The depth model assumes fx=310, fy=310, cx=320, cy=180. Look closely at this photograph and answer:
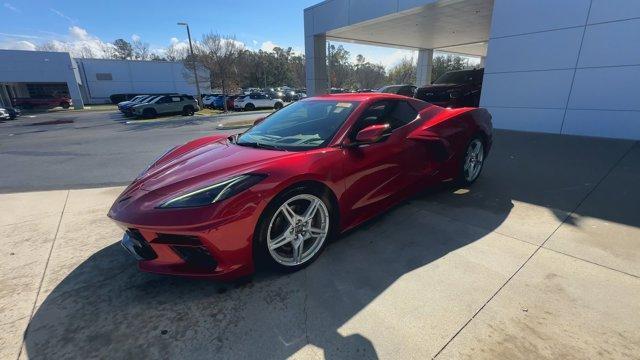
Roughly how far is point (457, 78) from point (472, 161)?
286 inches

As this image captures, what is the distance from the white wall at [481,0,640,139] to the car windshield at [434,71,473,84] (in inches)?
52.6

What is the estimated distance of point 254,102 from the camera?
24.7 meters

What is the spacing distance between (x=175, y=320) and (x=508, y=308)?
219 cm

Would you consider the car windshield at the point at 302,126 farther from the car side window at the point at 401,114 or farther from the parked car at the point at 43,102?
the parked car at the point at 43,102

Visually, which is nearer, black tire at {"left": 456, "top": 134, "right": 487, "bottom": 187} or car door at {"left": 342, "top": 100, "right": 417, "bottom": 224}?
car door at {"left": 342, "top": 100, "right": 417, "bottom": 224}

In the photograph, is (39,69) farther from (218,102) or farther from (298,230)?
(298,230)

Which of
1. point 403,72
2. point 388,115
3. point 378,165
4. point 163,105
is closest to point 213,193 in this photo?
point 378,165

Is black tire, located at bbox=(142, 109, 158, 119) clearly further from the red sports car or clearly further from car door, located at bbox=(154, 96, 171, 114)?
the red sports car

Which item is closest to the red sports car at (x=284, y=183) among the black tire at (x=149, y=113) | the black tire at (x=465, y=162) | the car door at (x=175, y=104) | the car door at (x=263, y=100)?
the black tire at (x=465, y=162)

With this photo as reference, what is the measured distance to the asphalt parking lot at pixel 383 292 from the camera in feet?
5.93

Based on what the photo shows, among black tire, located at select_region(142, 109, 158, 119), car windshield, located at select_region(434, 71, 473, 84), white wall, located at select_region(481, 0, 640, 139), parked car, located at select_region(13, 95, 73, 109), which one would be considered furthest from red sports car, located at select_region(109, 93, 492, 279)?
parked car, located at select_region(13, 95, 73, 109)

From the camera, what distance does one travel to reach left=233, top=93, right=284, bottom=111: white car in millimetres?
24641

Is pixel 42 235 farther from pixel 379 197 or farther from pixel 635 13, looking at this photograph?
pixel 635 13

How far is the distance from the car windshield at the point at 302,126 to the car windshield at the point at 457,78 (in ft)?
27.0
